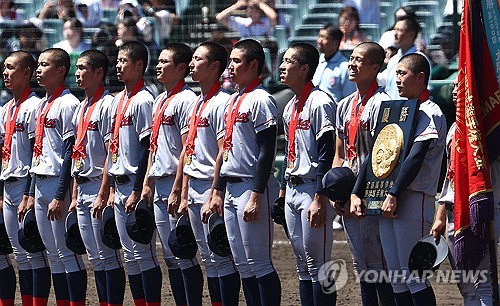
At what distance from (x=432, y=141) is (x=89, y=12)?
9.77 meters

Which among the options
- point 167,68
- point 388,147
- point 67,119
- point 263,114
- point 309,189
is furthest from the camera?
point 67,119

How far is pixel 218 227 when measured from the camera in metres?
7.61

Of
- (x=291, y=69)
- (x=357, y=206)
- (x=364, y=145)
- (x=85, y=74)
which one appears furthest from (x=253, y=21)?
(x=357, y=206)

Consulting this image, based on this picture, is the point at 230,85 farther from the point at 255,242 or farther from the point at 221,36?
the point at 255,242

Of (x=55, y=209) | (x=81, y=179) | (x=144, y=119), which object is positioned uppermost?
(x=144, y=119)

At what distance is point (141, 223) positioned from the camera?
802 centimetres

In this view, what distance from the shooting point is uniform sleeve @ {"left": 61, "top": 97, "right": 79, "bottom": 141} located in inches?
338

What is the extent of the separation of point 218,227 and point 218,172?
38 centimetres

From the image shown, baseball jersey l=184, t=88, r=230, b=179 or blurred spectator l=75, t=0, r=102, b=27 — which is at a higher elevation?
blurred spectator l=75, t=0, r=102, b=27

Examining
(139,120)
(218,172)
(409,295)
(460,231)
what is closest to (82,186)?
(139,120)

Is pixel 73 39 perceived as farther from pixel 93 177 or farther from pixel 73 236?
pixel 73 236

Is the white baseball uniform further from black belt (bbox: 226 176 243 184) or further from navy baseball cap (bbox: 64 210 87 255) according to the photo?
navy baseball cap (bbox: 64 210 87 255)

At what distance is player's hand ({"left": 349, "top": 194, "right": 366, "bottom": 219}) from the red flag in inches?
38.9

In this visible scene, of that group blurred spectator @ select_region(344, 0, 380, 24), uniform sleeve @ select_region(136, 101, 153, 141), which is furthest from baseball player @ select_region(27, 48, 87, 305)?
blurred spectator @ select_region(344, 0, 380, 24)
